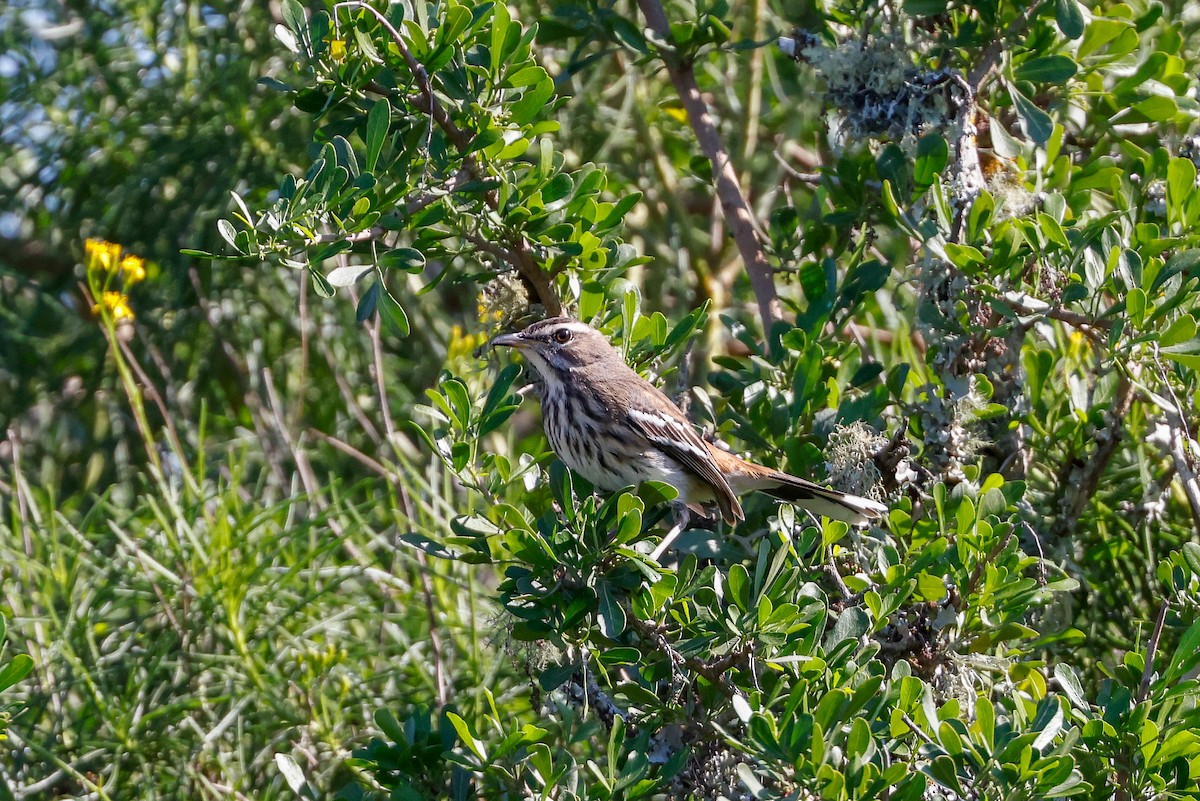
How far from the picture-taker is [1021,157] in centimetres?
409

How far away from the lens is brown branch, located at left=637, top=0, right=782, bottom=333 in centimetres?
449

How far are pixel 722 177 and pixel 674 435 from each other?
100 centimetres

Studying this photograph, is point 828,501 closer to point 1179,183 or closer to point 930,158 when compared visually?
point 930,158

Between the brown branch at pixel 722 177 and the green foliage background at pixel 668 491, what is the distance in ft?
0.09

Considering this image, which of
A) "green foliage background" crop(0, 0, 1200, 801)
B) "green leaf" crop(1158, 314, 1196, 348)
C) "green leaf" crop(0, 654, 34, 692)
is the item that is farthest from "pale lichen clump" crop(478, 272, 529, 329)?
"green leaf" crop(1158, 314, 1196, 348)

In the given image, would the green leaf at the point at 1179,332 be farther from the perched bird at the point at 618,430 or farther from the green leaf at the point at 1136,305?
the perched bird at the point at 618,430

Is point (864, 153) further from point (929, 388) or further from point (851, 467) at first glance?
point (851, 467)

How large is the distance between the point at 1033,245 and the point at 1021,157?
27.1 inches

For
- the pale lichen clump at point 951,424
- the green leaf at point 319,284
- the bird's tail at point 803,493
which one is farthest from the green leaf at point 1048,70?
the green leaf at point 319,284

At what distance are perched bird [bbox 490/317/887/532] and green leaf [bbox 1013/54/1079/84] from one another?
1536 millimetres

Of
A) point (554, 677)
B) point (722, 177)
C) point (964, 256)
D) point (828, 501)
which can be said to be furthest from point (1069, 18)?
point (554, 677)

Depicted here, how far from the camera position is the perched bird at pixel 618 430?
13.7 ft

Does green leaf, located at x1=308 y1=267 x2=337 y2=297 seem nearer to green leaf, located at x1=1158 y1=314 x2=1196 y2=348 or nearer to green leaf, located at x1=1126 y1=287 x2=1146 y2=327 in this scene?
green leaf, located at x1=1126 y1=287 x2=1146 y2=327

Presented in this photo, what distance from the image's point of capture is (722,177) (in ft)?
15.2
